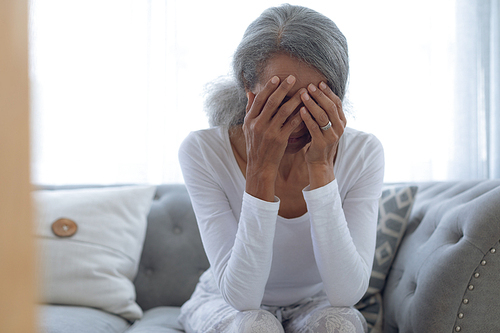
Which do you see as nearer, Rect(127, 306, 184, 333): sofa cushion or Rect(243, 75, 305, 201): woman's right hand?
Rect(243, 75, 305, 201): woman's right hand

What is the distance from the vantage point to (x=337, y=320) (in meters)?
0.73

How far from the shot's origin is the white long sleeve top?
0.78 m

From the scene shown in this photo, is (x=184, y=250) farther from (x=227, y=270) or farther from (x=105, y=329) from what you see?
(x=227, y=270)

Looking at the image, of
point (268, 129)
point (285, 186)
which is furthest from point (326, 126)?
point (285, 186)

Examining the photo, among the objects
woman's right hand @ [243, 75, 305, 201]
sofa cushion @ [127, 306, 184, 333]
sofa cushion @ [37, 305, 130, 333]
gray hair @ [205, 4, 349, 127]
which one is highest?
gray hair @ [205, 4, 349, 127]

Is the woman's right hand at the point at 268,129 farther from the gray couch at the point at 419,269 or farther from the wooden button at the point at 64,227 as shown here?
the wooden button at the point at 64,227

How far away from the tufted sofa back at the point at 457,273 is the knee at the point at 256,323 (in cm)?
36

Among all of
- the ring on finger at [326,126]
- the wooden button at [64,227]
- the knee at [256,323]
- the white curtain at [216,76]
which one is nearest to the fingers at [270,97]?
the ring on finger at [326,126]

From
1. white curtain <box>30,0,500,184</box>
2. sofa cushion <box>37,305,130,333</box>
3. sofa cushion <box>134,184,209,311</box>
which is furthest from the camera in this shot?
white curtain <box>30,0,500,184</box>

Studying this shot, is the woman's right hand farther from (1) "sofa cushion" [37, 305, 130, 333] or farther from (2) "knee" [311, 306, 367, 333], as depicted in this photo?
(1) "sofa cushion" [37, 305, 130, 333]

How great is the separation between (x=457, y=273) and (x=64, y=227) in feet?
3.58

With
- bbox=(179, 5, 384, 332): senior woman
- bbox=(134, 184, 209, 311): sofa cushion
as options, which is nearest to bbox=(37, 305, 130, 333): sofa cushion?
bbox=(134, 184, 209, 311): sofa cushion

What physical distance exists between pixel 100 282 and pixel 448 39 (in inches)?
72.1

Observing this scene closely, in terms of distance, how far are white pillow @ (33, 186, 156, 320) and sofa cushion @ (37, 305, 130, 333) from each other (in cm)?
2
